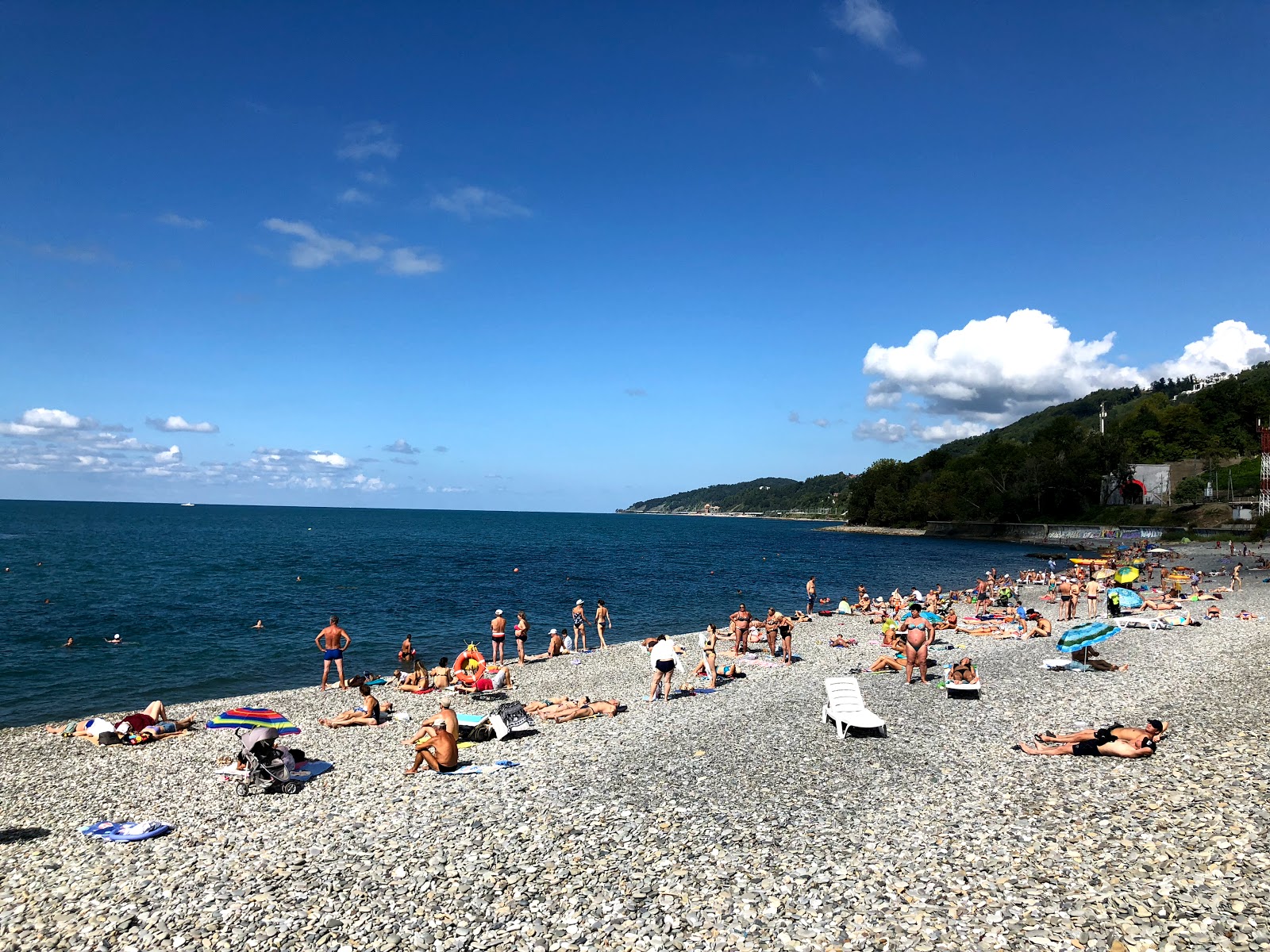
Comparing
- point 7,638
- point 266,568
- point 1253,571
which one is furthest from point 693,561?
point 7,638

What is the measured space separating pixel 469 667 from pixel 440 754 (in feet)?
27.8

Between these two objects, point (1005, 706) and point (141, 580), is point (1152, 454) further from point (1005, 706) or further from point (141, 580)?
point (141, 580)

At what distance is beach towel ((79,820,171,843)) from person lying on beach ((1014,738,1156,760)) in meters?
13.6

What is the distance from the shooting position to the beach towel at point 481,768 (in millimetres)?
12203

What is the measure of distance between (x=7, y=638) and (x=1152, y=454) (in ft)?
467

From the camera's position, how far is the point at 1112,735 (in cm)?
1191

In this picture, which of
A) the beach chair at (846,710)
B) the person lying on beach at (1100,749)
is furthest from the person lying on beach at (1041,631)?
the person lying on beach at (1100,749)

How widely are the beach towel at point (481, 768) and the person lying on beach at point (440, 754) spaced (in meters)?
0.13

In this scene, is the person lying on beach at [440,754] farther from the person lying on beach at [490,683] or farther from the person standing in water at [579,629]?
the person standing in water at [579,629]

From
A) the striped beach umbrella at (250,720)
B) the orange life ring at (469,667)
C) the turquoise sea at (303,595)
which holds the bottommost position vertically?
the turquoise sea at (303,595)

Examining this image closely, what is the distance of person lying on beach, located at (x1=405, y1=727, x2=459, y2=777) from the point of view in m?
12.3

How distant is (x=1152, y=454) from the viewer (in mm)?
117688

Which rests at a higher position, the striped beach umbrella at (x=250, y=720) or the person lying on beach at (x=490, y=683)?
the striped beach umbrella at (x=250, y=720)

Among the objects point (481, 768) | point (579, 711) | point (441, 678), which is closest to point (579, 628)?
point (441, 678)
